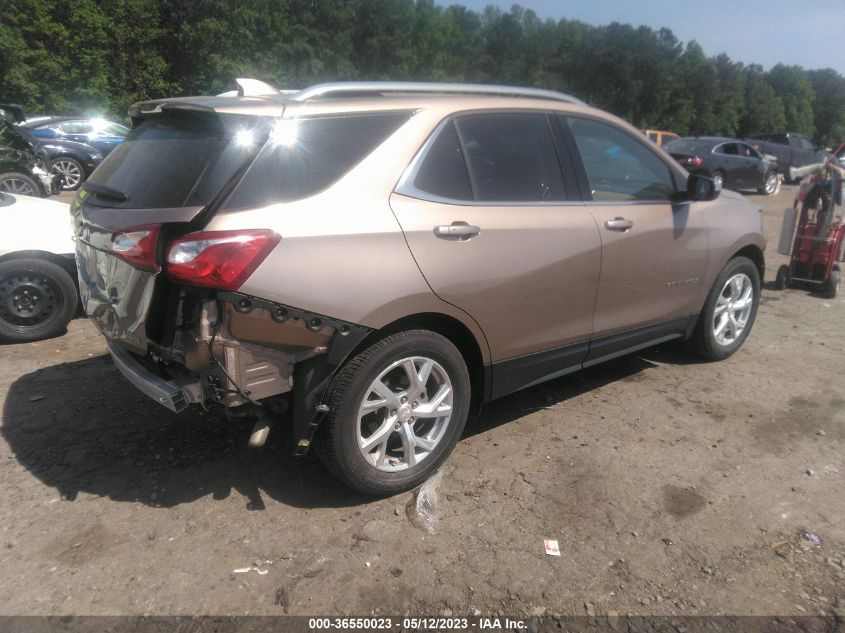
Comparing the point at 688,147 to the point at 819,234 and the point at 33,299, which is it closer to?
the point at 819,234

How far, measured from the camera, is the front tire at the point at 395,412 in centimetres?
294

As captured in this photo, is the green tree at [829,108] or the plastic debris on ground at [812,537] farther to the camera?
the green tree at [829,108]

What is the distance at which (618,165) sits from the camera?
4180 millimetres

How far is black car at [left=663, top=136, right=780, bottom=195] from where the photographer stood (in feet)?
59.3

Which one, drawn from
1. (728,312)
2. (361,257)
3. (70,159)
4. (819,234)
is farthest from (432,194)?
(70,159)

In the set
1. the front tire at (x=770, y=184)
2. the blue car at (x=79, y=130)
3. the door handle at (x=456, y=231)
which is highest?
the door handle at (x=456, y=231)

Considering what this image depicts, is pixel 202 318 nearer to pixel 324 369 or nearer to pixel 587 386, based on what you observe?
pixel 324 369

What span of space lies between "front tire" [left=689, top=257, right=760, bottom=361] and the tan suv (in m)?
1.12

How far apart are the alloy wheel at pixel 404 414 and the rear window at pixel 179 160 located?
111 cm

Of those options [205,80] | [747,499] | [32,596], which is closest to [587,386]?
[747,499]

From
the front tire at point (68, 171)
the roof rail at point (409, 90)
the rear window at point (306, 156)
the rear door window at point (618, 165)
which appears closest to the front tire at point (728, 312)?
the rear door window at point (618, 165)

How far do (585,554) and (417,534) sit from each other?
73 cm

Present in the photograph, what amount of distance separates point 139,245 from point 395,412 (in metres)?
1.34

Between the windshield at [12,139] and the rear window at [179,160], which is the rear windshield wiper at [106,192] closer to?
the rear window at [179,160]
